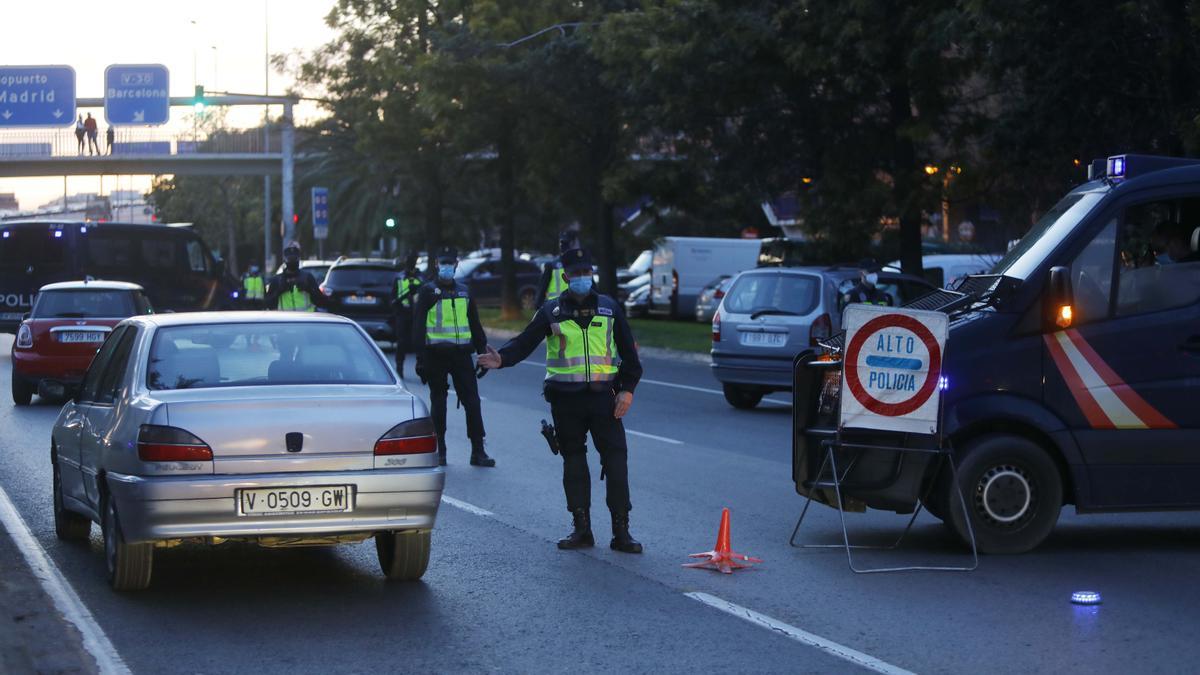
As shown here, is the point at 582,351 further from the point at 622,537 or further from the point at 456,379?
the point at 456,379

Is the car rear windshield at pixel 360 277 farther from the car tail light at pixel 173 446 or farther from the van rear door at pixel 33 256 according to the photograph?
the car tail light at pixel 173 446

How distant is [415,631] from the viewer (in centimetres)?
752

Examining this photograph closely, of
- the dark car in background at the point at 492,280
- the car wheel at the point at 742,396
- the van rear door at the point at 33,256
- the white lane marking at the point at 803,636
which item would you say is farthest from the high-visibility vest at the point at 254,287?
the dark car in background at the point at 492,280

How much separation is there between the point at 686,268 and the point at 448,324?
1200 inches

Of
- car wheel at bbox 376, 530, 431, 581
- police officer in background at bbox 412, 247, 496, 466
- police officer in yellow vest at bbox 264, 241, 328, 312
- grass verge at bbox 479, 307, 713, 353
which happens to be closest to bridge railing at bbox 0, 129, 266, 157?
grass verge at bbox 479, 307, 713, 353

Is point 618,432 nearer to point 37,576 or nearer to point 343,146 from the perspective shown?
point 37,576

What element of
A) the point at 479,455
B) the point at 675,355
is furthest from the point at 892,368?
the point at 675,355

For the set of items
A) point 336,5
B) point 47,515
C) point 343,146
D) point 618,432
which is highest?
point 336,5

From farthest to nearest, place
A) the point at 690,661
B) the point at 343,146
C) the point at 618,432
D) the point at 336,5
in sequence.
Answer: the point at 343,146 → the point at 336,5 → the point at 618,432 → the point at 690,661

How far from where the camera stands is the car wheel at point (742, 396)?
19703 millimetres

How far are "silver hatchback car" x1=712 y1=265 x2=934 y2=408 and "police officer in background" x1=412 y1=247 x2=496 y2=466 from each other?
545cm

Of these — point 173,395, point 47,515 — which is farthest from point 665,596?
point 47,515

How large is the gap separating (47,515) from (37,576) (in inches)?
97.3

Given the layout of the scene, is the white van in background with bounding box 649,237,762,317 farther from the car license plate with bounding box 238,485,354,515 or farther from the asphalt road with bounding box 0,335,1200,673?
the car license plate with bounding box 238,485,354,515
